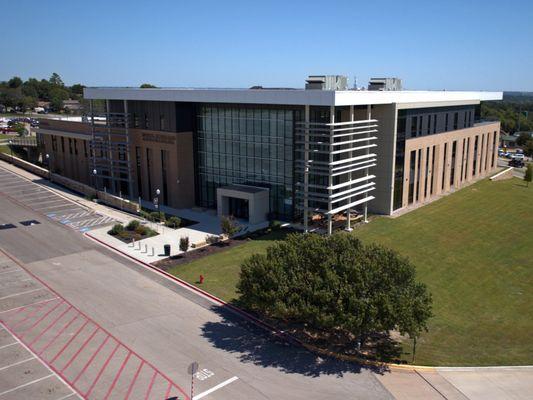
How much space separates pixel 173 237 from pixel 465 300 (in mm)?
24620

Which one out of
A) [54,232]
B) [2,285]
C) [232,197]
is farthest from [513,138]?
[2,285]

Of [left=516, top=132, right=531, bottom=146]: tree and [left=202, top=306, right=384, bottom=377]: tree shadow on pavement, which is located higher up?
[left=516, top=132, right=531, bottom=146]: tree

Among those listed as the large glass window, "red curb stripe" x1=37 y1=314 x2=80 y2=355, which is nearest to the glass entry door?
the large glass window

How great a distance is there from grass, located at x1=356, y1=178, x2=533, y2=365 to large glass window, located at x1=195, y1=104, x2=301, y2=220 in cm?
934

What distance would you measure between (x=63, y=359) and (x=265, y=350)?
9852mm

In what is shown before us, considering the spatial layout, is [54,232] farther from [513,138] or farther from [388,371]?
[513,138]

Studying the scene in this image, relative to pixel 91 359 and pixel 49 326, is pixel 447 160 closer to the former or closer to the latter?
pixel 49 326

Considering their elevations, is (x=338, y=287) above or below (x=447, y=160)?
below

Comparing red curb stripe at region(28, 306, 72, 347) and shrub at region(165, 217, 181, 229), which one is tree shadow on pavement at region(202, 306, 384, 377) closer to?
red curb stripe at region(28, 306, 72, 347)

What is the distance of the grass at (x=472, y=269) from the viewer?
1061 inches

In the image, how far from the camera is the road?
22406 millimetres

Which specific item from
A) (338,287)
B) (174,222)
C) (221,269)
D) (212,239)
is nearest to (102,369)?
(338,287)

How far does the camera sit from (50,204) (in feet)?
181

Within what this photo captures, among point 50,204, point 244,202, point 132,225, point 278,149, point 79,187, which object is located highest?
point 278,149
